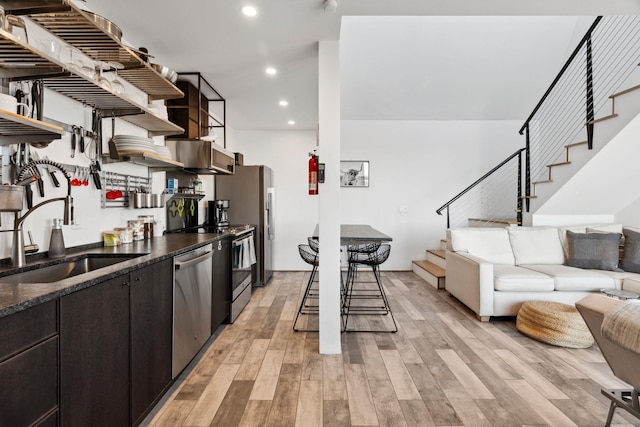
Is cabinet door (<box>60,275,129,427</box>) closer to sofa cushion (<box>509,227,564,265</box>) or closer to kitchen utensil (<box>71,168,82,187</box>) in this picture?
kitchen utensil (<box>71,168,82,187</box>)

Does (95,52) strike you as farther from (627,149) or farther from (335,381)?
(627,149)

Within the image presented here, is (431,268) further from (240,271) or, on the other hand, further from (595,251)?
(240,271)

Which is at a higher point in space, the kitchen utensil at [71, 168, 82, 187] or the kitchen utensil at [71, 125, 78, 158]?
the kitchen utensil at [71, 125, 78, 158]

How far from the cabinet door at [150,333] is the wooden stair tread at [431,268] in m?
3.83

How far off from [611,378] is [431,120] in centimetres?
464

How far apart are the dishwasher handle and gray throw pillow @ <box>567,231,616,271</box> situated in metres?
4.12

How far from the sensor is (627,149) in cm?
346

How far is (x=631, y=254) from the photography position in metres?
3.62

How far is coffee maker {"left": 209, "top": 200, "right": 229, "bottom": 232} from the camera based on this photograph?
4.48 metres

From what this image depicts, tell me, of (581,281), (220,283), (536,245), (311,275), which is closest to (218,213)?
(220,283)

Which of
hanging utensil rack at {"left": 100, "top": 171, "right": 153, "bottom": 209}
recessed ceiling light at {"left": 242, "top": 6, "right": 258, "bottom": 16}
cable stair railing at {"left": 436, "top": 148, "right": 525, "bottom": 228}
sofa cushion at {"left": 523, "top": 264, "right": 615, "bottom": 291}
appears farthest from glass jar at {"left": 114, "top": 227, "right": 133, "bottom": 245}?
cable stair railing at {"left": 436, "top": 148, "right": 525, "bottom": 228}

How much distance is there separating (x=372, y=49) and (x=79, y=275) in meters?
4.52

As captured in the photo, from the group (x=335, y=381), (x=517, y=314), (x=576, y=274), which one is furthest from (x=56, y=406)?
(x=576, y=274)

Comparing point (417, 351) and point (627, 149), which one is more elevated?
point (627, 149)
